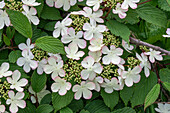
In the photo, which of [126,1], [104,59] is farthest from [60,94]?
[126,1]

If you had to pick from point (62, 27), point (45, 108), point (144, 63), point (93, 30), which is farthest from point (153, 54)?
point (45, 108)

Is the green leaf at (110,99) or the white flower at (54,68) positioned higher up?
the white flower at (54,68)

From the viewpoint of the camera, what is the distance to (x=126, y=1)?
101 centimetres

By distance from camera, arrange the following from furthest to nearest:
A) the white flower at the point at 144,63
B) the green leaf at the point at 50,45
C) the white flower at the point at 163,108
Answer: the white flower at the point at 163,108, the white flower at the point at 144,63, the green leaf at the point at 50,45

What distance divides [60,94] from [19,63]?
0.20 metres

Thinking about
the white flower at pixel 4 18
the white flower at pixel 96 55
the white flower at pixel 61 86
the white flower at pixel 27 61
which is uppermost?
the white flower at pixel 4 18

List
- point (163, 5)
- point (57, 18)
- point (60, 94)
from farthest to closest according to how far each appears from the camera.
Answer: point (163, 5) → point (57, 18) → point (60, 94)

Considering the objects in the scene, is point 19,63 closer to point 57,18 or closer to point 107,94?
point 57,18

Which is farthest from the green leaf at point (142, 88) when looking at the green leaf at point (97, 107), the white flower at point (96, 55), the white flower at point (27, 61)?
the white flower at point (27, 61)

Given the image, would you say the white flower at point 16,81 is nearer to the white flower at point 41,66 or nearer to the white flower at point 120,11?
the white flower at point 41,66

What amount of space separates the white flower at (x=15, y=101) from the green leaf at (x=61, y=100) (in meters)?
0.12

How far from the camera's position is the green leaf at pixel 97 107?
3.49ft

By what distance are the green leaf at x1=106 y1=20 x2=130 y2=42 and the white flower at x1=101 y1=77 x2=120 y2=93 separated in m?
0.17

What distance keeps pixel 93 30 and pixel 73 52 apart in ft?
0.39
